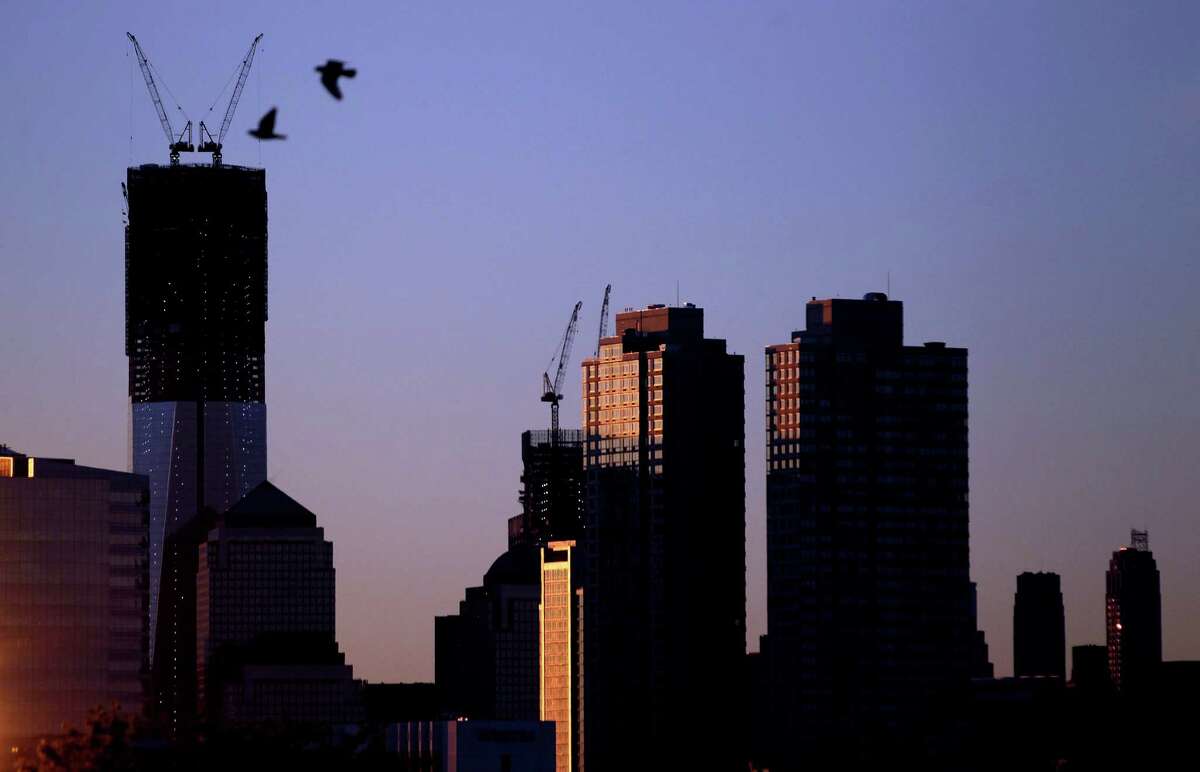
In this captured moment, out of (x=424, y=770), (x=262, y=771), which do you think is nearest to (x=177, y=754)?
(x=262, y=771)

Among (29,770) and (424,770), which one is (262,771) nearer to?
(29,770)

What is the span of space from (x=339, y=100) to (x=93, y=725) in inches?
1583

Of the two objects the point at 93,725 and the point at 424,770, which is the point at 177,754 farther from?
the point at 424,770

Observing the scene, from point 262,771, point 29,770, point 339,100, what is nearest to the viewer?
point 339,100

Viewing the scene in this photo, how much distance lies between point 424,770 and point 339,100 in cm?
8262

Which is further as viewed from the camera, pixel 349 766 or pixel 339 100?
pixel 349 766

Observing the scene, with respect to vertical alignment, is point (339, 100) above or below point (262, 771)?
above

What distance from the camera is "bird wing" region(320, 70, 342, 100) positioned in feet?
251

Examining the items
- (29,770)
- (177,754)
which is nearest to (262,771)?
(177,754)

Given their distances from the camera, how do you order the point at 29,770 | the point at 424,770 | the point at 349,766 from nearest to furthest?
the point at 29,770 < the point at 349,766 < the point at 424,770

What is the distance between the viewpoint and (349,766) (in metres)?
122

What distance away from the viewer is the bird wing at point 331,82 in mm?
76500

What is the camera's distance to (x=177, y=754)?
11575 centimetres

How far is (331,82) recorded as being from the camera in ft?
252
